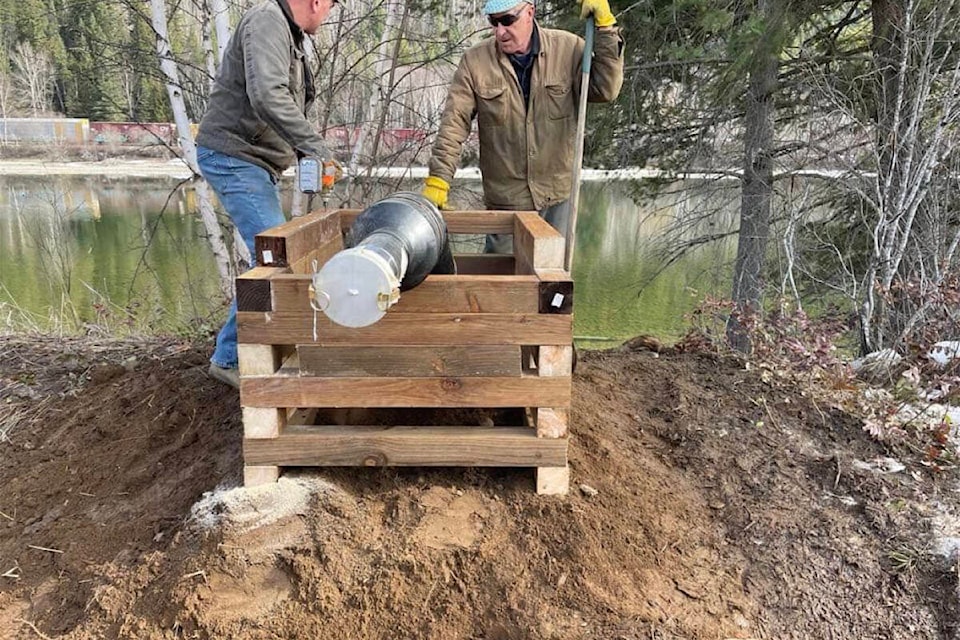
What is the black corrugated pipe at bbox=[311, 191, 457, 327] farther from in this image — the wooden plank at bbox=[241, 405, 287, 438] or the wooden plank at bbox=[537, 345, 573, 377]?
the wooden plank at bbox=[241, 405, 287, 438]

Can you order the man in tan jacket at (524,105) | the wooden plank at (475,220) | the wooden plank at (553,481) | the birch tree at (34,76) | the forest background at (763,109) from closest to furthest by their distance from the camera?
the wooden plank at (553,481) → the wooden plank at (475,220) → the man in tan jacket at (524,105) → the forest background at (763,109) → the birch tree at (34,76)

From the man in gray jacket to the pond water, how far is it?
3.13 m

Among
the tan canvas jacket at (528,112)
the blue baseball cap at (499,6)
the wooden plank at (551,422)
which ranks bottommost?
the wooden plank at (551,422)

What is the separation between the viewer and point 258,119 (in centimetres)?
333

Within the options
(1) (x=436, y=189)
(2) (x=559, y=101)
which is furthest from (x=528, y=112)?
(1) (x=436, y=189)

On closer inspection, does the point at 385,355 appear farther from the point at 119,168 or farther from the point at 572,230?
the point at 119,168

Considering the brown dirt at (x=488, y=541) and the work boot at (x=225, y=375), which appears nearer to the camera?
the brown dirt at (x=488, y=541)

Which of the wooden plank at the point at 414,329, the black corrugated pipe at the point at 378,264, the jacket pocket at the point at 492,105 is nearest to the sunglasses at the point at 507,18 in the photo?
the jacket pocket at the point at 492,105

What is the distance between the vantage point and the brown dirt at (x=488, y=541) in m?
2.08

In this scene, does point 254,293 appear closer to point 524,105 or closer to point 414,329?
point 414,329

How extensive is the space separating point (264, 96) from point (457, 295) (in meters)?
1.41

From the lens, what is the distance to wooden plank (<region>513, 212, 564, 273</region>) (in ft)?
8.32

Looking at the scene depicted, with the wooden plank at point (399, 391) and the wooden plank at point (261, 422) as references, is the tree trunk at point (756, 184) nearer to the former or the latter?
the wooden plank at point (399, 391)

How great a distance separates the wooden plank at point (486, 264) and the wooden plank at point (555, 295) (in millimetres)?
1332
